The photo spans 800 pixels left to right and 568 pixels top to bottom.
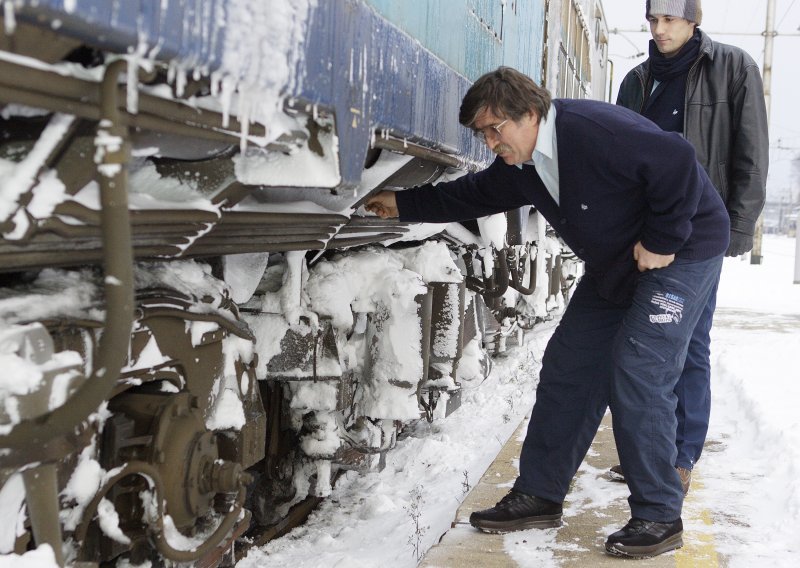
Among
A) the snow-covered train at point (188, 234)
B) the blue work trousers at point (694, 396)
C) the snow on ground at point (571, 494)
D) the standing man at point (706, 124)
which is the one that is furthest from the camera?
the blue work trousers at point (694, 396)

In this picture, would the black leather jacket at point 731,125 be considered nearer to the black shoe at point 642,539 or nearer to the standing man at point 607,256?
the standing man at point 607,256

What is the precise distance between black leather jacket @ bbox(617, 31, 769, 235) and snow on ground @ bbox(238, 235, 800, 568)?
3.89ft

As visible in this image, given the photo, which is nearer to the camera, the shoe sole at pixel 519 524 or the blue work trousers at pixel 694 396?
the shoe sole at pixel 519 524

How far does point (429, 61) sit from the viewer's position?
287 cm

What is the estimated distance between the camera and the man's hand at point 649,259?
277cm

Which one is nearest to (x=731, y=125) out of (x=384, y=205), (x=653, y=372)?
(x=653, y=372)

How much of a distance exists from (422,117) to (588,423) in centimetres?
134

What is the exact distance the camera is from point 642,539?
2.83 metres

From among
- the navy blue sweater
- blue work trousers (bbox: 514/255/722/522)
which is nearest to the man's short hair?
the navy blue sweater

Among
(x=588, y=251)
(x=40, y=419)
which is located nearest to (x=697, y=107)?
(x=588, y=251)

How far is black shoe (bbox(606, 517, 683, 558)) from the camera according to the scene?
282 centimetres

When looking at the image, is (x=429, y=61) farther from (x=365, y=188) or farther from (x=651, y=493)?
(x=651, y=493)

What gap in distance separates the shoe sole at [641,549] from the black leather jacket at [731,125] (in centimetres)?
139

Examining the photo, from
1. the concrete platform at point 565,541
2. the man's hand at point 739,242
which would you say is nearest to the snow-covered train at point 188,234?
the concrete platform at point 565,541
